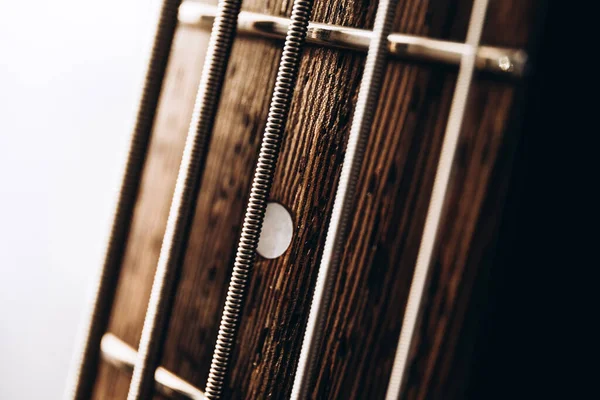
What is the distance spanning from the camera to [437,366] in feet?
1.60

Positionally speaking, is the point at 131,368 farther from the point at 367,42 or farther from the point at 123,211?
the point at 367,42

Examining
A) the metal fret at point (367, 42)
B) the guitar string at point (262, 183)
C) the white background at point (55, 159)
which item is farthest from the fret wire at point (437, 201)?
the white background at point (55, 159)

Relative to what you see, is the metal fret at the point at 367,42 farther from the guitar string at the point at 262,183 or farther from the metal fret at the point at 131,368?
the metal fret at the point at 131,368

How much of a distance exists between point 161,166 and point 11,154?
421 millimetres

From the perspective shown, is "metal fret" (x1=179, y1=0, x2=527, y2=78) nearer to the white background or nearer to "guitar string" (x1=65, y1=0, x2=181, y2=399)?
"guitar string" (x1=65, y1=0, x2=181, y2=399)

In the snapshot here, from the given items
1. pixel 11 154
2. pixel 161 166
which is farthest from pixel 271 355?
pixel 11 154

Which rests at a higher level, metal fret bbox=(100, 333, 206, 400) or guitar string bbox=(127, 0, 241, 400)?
guitar string bbox=(127, 0, 241, 400)

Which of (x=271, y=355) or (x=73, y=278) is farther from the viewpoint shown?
(x=73, y=278)

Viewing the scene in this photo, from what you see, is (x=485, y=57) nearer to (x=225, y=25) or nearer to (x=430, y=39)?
(x=430, y=39)

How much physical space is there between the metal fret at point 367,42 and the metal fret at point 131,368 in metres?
0.41

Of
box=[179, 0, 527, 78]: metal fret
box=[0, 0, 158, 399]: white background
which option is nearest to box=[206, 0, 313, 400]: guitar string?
box=[179, 0, 527, 78]: metal fret

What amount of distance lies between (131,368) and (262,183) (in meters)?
0.32

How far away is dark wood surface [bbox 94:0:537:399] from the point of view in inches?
A: 18.8

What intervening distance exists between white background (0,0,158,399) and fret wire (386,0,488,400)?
53cm
